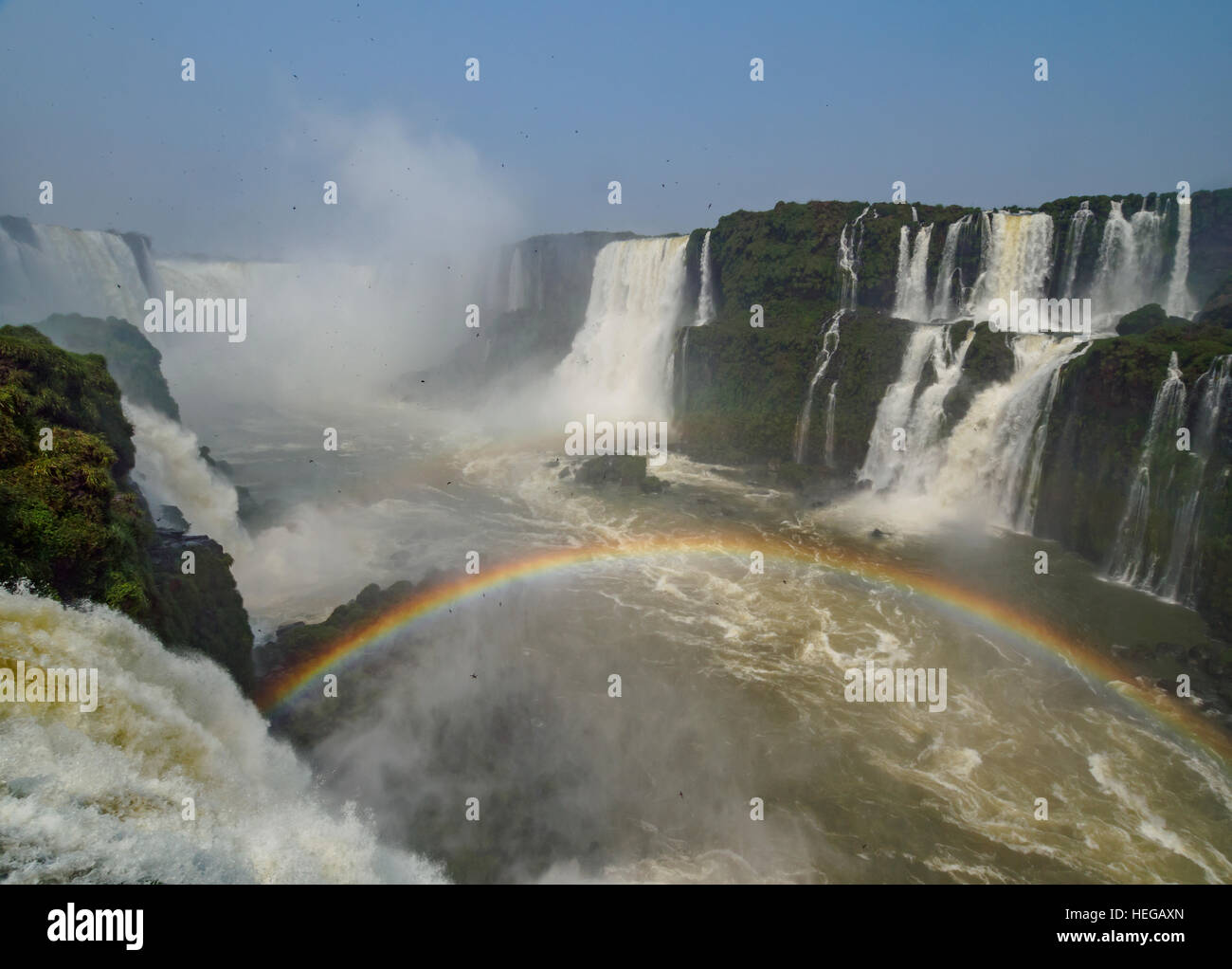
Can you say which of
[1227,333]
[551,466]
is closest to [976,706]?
[1227,333]

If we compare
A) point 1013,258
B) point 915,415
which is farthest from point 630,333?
point 1013,258

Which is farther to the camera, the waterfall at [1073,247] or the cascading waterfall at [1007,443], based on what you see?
the waterfall at [1073,247]

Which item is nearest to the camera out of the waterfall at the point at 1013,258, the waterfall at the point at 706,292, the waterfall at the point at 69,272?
the waterfall at the point at 1013,258

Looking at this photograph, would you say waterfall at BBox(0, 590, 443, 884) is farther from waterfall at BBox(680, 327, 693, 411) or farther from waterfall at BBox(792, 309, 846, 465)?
waterfall at BBox(680, 327, 693, 411)

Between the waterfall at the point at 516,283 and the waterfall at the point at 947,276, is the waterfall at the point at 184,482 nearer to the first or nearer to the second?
the waterfall at the point at 947,276

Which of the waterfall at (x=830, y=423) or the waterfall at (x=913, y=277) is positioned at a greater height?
the waterfall at (x=913, y=277)

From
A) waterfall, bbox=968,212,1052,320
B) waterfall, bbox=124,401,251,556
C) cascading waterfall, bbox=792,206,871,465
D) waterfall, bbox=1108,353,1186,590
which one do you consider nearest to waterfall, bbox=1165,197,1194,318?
→ waterfall, bbox=968,212,1052,320

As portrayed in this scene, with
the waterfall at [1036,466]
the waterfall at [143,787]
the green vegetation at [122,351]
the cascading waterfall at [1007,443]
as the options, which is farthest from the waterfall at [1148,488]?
the green vegetation at [122,351]
